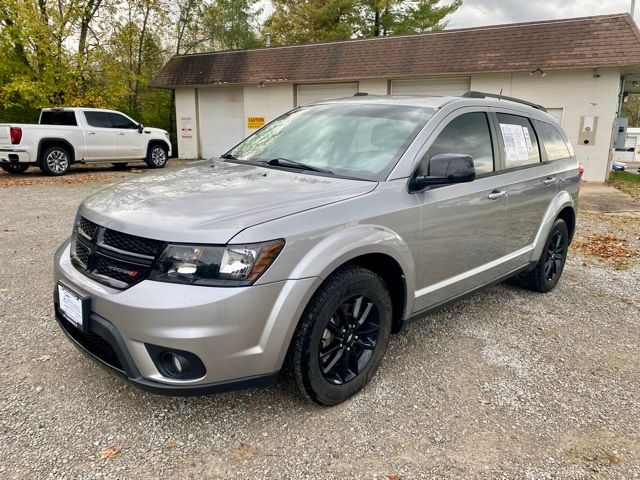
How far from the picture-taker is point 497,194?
11.8 ft

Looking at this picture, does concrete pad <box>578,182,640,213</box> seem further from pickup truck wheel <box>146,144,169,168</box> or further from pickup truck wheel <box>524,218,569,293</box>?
pickup truck wheel <box>146,144,169,168</box>

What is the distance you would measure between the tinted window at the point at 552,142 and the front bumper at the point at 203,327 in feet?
10.4

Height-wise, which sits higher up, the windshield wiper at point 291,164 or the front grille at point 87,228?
the windshield wiper at point 291,164

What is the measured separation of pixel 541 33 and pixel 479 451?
1460 cm

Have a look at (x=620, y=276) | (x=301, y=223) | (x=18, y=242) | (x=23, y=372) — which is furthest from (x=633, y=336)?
(x=18, y=242)

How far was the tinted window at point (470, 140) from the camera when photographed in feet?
10.6

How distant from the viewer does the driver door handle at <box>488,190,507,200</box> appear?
3527 millimetres

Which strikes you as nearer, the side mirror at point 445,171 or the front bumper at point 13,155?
the side mirror at point 445,171

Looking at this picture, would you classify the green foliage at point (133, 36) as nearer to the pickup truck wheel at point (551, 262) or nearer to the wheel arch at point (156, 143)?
the wheel arch at point (156, 143)

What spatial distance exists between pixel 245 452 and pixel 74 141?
13201mm

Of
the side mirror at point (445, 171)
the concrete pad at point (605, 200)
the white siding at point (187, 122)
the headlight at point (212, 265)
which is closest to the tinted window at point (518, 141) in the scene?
the side mirror at point (445, 171)

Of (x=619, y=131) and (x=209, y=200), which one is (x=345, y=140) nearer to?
(x=209, y=200)

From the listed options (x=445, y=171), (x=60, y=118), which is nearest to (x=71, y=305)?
(x=445, y=171)

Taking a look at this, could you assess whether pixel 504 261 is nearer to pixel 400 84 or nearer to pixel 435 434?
pixel 435 434
